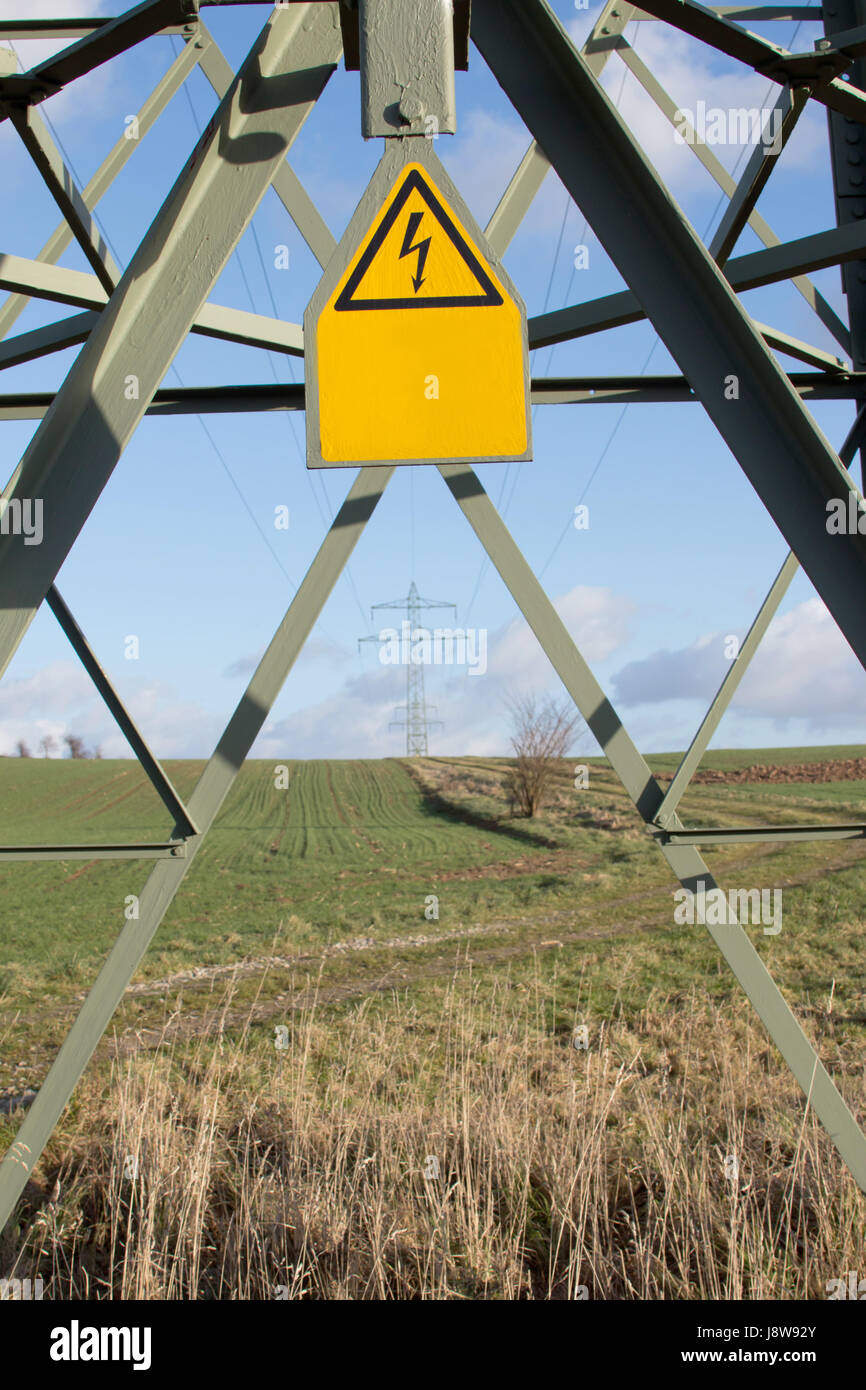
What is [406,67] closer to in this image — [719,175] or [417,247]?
[417,247]

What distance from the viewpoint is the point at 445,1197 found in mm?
4836

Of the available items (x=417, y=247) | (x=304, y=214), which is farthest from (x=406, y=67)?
(x=304, y=214)

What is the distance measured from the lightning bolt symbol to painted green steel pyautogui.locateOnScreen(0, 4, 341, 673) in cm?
58

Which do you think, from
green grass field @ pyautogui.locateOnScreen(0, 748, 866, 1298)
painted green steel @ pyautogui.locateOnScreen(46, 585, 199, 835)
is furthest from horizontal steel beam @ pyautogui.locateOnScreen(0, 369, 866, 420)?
green grass field @ pyautogui.locateOnScreen(0, 748, 866, 1298)

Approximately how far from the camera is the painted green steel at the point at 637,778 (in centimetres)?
438

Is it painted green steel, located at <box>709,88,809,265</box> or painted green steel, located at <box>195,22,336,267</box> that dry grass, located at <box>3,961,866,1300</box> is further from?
painted green steel, located at <box>195,22,336,267</box>

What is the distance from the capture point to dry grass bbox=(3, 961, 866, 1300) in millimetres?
4684

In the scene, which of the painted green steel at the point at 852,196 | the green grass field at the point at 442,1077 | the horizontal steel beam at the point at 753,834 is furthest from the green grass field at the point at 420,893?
the painted green steel at the point at 852,196

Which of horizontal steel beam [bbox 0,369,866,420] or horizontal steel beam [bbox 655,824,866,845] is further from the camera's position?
horizontal steel beam [bbox 0,369,866,420]

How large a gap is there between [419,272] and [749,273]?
3.31 meters

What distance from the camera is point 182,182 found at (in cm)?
265

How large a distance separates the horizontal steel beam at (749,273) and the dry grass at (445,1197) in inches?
175
